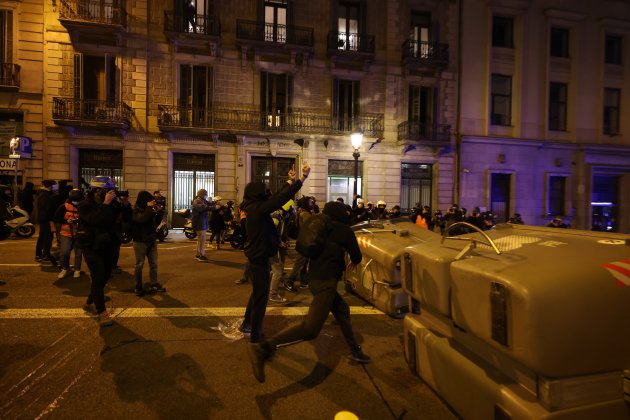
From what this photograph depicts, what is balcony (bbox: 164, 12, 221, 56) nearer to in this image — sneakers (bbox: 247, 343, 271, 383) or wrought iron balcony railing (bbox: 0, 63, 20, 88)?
wrought iron balcony railing (bbox: 0, 63, 20, 88)

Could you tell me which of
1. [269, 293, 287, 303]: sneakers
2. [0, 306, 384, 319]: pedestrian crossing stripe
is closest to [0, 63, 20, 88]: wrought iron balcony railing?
[0, 306, 384, 319]: pedestrian crossing stripe

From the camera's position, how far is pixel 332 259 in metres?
3.81

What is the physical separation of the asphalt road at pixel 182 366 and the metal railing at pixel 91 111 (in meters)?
12.1

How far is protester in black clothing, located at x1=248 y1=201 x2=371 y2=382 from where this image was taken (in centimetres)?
348

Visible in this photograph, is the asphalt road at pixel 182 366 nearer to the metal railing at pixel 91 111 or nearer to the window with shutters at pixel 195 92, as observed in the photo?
the metal railing at pixel 91 111

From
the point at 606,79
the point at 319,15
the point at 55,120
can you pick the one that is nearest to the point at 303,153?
the point at 319,15

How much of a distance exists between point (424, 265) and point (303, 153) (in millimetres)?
15785

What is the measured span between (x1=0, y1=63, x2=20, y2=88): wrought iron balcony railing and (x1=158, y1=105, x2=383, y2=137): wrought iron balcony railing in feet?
20.4

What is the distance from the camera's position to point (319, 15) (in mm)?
→ 19000

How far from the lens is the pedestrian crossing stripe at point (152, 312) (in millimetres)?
5312

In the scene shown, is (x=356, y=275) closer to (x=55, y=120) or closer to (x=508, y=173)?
(x=55, y=120)

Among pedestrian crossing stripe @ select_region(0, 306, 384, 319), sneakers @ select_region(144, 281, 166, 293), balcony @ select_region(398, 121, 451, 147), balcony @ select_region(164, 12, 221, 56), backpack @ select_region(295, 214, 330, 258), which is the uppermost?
balcony @ select_region(164, 12, 221, 56)

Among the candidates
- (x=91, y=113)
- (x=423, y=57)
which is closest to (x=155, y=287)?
(x=91, y=113)

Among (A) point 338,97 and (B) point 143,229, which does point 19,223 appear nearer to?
(B) point 143,229
